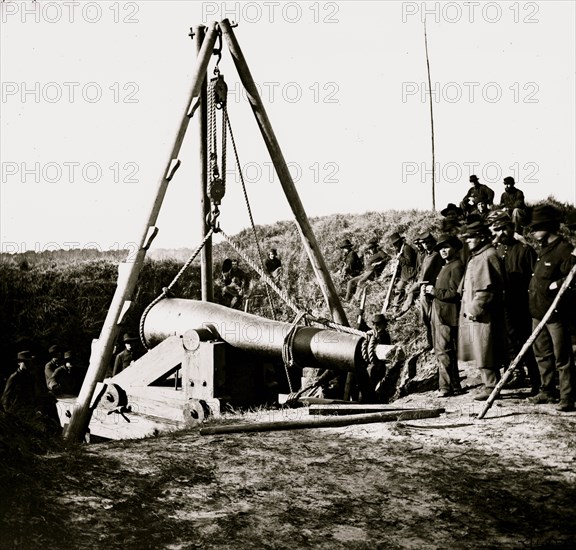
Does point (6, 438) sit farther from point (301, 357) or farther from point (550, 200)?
point (550, 200)

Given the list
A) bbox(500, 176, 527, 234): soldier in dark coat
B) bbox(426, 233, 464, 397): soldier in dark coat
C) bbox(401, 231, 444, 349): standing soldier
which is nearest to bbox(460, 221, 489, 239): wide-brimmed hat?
bbox(426, 233, 464, 397): soldier in dark coat

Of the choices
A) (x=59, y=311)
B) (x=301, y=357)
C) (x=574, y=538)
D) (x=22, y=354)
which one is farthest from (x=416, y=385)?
(x=59, y=311)

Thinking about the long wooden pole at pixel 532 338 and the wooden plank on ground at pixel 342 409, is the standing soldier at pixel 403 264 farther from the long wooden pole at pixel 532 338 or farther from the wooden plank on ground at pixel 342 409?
the long wooden pole at pixel 532 338

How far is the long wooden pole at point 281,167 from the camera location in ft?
26.9

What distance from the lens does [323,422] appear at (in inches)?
244

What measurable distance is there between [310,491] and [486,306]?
13.0 ft

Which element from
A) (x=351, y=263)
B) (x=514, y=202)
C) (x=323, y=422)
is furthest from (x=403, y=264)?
(x=323, y=422)

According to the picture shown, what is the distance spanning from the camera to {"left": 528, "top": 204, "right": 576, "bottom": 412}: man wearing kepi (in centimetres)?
658

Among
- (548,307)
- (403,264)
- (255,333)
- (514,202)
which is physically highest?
(514,202)

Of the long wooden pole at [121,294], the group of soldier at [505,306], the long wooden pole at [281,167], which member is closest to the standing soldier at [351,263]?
the group of soldier at [505,306]

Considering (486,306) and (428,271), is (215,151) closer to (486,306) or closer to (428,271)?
(486,306)

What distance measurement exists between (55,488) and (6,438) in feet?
1.72

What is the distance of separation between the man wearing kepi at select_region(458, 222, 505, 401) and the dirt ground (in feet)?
5.95

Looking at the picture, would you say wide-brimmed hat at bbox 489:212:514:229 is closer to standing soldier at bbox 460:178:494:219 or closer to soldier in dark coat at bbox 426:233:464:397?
soldier in dark coat at bbox 426:233:464:397
